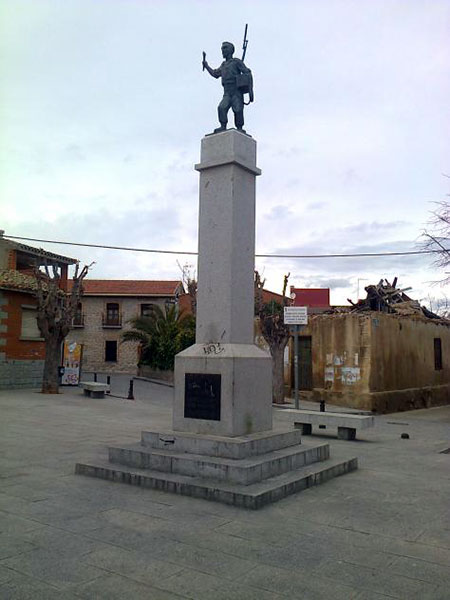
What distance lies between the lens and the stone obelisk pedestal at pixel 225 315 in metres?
7.02

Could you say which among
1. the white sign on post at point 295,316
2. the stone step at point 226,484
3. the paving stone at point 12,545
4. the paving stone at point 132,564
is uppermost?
the white sign on post at point 295,316

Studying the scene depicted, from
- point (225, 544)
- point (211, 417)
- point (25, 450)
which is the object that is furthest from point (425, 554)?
point (25, 450)

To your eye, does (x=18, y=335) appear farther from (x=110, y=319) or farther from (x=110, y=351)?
(x=110, y=351)

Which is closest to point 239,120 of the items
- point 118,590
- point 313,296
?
point 118,590

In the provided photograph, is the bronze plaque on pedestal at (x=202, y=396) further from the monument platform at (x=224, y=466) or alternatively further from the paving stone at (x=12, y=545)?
the paving stone at (x=12, y=545)

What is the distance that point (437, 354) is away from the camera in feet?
77.2

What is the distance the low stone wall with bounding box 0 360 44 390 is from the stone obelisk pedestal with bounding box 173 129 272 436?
52.4ft

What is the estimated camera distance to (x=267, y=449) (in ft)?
22.8

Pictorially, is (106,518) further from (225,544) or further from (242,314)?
(242,314)

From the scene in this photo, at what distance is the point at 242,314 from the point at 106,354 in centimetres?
3424

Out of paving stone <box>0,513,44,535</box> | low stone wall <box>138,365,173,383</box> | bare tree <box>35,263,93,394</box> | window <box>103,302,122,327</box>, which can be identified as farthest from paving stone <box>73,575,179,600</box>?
window <box>103,302,122,327</box>

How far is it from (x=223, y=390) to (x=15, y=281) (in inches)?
702

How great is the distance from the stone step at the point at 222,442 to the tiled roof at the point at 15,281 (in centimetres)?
1623

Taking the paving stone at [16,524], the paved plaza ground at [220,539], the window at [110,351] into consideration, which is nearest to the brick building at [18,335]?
the paved plaza ground at [220,539]
